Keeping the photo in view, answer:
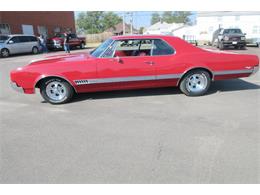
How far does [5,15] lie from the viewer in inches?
944

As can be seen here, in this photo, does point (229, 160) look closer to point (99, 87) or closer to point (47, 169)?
point (47, 169)

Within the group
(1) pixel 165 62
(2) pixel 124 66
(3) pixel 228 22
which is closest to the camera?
(2) pixel 124 66

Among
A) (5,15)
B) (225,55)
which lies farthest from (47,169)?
(5,15)

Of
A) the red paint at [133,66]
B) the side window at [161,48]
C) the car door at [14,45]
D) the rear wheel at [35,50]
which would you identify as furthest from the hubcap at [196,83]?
the rear wheel at [35,50]

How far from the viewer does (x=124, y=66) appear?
5.55 meters

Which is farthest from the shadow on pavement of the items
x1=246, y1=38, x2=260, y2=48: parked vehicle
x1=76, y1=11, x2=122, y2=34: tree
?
x1=76, y1=11, x2=122, y2=34: tree

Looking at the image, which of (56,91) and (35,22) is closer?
(56,91)

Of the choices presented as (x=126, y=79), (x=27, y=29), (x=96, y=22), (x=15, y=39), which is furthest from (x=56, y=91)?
(x=96, y=22)

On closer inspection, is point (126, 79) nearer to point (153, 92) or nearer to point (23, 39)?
point (153, 92)

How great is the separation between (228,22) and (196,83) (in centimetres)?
3421

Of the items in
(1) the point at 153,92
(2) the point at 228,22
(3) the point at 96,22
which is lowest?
(1) the point at 153,92

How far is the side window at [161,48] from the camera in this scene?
18.9 ft

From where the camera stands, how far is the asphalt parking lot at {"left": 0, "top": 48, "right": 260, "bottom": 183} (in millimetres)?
2879

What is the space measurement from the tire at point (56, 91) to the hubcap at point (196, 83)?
2.73 m
